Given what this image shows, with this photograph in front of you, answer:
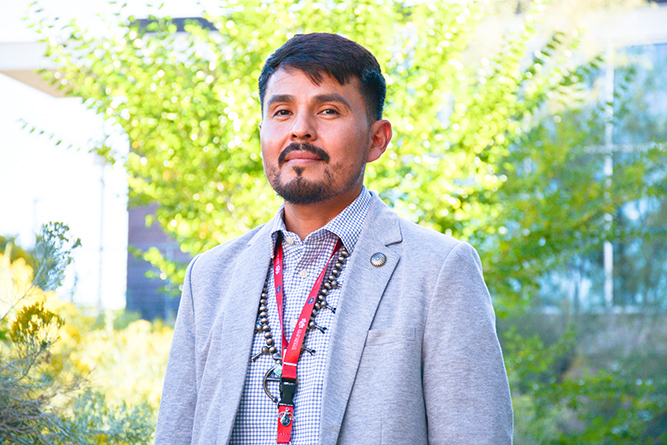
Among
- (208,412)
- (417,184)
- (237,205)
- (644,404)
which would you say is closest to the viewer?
(208,412)

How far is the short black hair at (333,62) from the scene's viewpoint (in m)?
1.77

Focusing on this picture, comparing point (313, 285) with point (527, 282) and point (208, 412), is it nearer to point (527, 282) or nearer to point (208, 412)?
point (208, 412)

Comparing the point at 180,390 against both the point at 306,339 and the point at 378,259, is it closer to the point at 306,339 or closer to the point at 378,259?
the point at 306,339

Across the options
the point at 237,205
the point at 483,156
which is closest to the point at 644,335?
the point at 483,156

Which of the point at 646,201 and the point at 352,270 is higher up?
the point at 646,201

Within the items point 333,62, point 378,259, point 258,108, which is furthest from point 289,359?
point 258,108

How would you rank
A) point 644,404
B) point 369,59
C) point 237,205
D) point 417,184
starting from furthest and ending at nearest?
point 644,404 → point 237,205 → point 417,184 → point 369,59

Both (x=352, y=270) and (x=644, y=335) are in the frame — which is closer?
(x=352, y=270)

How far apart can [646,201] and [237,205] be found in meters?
7.45

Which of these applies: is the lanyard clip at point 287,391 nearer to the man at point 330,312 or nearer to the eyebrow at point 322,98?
the man at point 330,312

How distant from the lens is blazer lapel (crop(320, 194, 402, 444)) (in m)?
1.51

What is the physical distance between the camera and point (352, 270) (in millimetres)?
1689

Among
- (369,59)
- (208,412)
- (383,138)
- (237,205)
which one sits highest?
(237,205)

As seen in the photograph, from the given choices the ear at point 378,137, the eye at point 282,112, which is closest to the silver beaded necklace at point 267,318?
the ear at point 378,137
